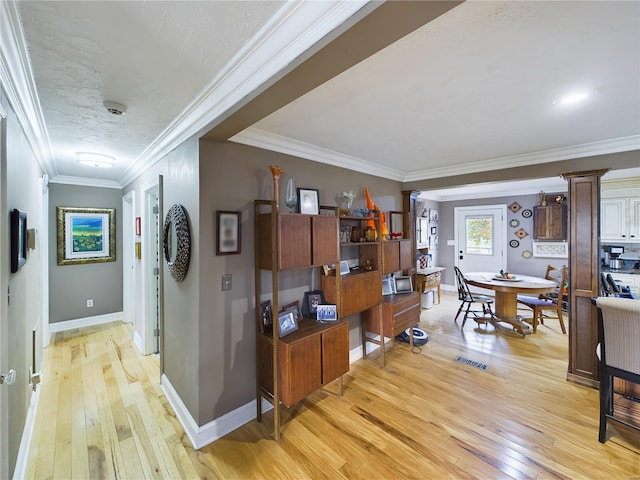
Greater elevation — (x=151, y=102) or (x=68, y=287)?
(x=151, y=102)

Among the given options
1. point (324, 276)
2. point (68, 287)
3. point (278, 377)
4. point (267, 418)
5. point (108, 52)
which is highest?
point (108, 52)

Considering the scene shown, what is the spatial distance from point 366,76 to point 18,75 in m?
1.75

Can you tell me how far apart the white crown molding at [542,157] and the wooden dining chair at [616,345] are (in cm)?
156

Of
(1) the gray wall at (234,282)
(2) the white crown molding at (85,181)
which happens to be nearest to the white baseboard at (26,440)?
(1) the gray wall at (234,282)

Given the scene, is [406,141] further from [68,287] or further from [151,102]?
[68,287]

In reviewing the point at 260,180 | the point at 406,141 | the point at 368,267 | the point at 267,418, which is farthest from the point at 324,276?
the point at 406,141

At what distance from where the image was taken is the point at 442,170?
143 inches

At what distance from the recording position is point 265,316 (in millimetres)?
2236

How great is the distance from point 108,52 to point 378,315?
303cm

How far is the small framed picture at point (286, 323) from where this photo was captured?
2.18 metres

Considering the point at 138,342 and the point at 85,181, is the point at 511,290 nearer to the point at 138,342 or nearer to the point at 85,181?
the point at 138,342

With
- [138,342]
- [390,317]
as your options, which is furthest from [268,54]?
[138,342]

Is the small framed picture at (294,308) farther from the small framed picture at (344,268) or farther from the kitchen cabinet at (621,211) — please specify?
the kitchen cabinet at (621,211)

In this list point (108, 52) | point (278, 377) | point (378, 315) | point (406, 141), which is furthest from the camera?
point (378, 315)
